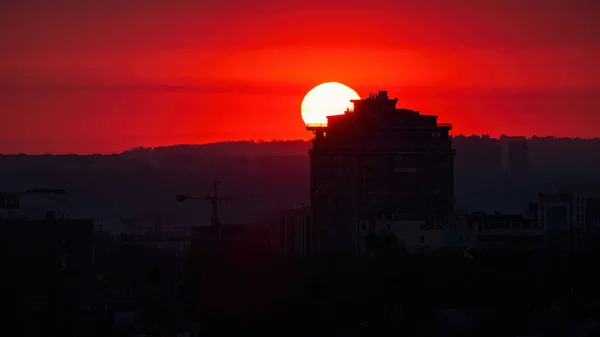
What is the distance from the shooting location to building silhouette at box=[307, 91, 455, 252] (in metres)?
122

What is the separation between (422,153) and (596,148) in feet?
247

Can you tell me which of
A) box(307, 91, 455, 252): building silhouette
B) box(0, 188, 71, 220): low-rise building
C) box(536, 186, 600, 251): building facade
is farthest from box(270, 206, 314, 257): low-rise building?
box(536, 186, 600, 251): building facade

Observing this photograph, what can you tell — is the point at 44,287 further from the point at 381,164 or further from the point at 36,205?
the point at 36,205

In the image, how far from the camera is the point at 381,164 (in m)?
123

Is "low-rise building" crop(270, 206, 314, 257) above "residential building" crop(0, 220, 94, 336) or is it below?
above

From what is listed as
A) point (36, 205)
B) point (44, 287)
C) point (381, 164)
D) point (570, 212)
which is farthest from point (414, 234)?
point (44, 287)

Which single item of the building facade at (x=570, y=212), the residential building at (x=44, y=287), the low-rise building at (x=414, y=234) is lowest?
the residential building at (x=44, y=287)

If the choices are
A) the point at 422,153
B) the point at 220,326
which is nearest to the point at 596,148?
the point at 422,153

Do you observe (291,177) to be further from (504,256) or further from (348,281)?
(348,281)

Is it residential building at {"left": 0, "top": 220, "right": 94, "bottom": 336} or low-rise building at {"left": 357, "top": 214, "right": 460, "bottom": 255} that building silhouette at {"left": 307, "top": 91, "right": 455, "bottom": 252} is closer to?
low-rise building at {"left": 357, "top": 214, "right": 460, "bottom": 255}


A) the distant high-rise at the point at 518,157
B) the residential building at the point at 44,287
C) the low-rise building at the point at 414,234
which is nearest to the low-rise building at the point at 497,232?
the low-rise building at the point at 414,234

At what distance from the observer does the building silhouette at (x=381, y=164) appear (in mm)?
121812

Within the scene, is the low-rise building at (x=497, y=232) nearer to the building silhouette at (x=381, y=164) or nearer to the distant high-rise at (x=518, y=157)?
the building silhouette at (x=381, y=164)

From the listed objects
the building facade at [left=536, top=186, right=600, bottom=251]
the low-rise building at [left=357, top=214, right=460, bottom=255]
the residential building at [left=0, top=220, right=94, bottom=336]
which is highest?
the building facade at [left=536, top=186, right=600, bottom=251]
